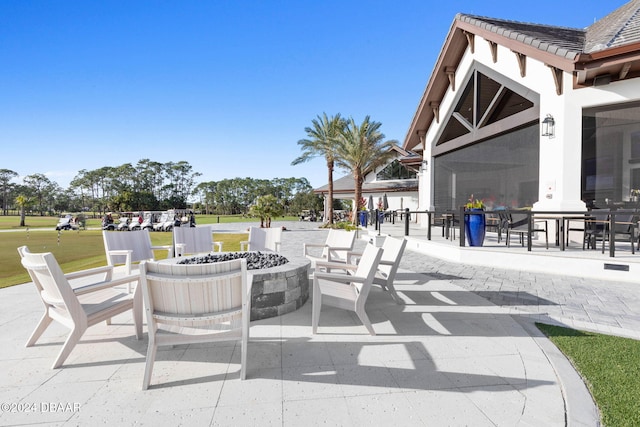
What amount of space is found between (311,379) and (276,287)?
1.62m

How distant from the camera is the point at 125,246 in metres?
5.54

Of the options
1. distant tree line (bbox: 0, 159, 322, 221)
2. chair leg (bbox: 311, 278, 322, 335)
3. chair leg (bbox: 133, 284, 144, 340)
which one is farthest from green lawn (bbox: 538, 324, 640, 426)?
distant tree line (bbox: 0, 159, 322, 221)

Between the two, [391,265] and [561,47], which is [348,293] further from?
[561,47]

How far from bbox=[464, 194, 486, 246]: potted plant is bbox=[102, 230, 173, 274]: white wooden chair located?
759 cm

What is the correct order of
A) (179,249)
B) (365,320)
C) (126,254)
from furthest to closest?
(179,249) < (126,254) < (365,320)

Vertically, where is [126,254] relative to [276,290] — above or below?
above

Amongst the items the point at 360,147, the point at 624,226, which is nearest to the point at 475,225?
the point at 624,226

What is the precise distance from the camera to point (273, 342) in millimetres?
3355

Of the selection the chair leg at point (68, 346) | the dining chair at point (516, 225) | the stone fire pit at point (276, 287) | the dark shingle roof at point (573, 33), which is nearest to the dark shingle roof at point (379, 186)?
the dark shingle roof at point (573, 33)

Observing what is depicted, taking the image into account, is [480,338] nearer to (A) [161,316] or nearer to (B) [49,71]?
(A) [161,316]

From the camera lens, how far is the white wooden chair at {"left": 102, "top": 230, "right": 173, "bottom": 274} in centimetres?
522

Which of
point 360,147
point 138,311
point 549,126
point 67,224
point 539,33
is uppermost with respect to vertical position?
point 539,33

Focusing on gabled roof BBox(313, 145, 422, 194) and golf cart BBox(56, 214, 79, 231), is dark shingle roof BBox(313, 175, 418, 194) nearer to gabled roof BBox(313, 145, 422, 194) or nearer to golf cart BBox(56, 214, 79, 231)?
gabled roof BBox(313, 145, 422, 194)

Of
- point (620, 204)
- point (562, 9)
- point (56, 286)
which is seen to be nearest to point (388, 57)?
point (562, 9)
